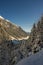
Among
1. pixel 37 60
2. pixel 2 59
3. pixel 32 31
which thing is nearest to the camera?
pixel 37 60

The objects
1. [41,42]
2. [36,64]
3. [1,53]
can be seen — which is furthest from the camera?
[1,53]

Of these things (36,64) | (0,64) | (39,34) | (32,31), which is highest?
(32,31)

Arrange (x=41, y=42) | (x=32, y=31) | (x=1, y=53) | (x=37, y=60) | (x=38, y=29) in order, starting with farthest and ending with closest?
(x=1, y=53) < (x=32, y=31) < (x=38, y=29) < (x=41, y=42) < (x=37, y=60)

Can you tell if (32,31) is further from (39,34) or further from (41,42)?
(41,42)

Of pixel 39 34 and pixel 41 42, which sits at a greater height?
pixel 39 34

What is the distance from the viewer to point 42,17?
3394 centimetres

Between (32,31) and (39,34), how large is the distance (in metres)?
5.58

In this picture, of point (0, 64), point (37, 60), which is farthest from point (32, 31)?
point (37, 60)

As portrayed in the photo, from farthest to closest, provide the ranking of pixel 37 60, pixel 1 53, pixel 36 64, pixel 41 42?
pixel 1 53 < pixel 41 42 < pixel 37 60 < pixel 36 64

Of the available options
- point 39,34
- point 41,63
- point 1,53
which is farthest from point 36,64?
point 1,53

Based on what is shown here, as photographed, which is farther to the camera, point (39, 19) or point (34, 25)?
point (34, 25)

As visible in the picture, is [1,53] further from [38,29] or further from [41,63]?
[41,63]

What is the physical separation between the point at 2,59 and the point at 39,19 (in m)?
15.9

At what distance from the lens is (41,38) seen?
1249 inches
